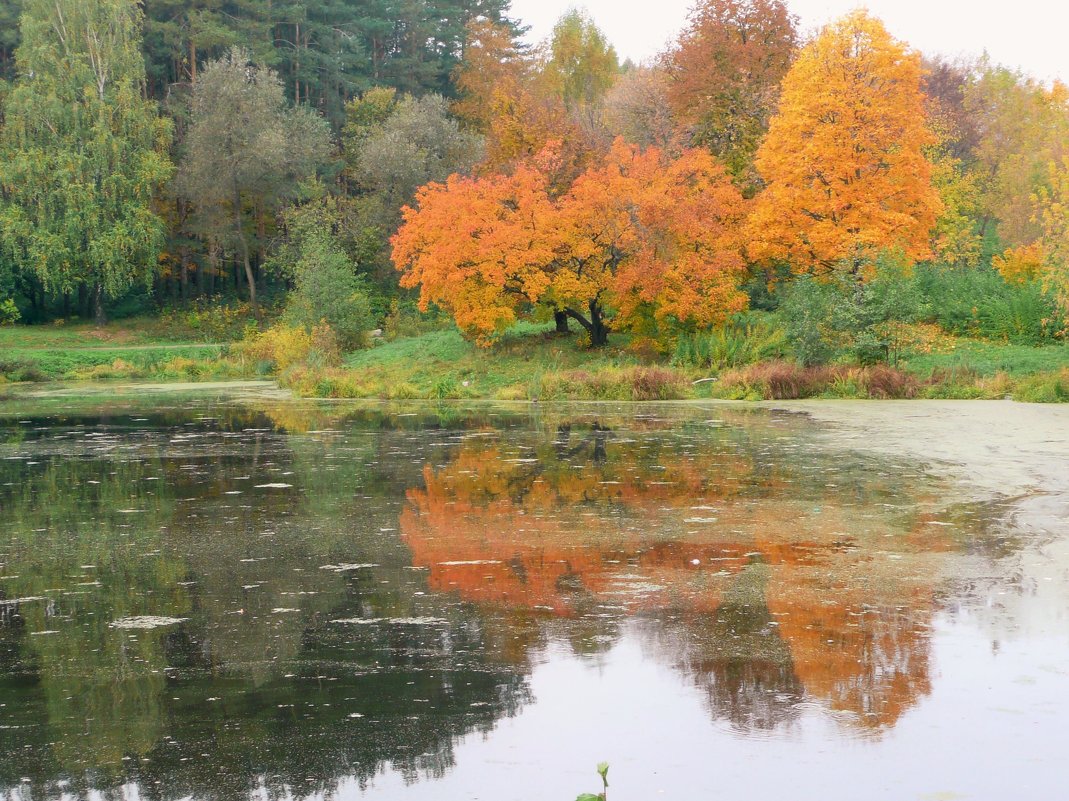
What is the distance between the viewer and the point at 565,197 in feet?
112

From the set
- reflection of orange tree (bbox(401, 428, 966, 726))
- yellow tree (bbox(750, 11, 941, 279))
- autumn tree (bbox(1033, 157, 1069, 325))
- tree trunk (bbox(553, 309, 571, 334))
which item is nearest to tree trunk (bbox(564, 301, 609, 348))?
tree trunk (bbox(553, 309, 571, 334))

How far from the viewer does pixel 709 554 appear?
9555 mm

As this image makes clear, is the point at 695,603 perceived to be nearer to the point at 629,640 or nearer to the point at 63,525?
the point at 629,640

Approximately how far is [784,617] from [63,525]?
7614mm

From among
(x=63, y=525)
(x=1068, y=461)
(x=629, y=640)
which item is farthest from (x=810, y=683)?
(x=1068, y=461)

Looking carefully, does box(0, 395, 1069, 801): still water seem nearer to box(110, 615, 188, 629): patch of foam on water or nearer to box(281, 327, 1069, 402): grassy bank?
box(110, 615, 188, 629): patch of foam on water

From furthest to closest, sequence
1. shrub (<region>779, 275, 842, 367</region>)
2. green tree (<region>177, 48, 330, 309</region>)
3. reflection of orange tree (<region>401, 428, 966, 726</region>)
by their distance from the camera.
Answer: green tree (<region>177, 48, 330, 309</region>)
shrub (<region>779, 275, 842, 367</region>)
reflection of orange tree (<region>401, 428, 966, 726</region>)

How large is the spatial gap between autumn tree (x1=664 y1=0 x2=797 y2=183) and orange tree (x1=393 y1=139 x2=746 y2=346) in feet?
17.8

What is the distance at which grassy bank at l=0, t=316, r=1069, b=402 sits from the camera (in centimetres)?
2634

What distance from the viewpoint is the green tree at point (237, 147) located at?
164 feet

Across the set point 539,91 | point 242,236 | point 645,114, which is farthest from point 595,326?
point 539,91

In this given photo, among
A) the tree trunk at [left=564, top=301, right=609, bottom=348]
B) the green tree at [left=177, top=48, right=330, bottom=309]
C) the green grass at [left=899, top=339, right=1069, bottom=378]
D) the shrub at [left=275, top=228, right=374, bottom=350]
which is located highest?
the green tree at [left=177, top=48, right=330, bottom=309]

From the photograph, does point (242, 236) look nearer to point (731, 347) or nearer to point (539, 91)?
point (539, 91)

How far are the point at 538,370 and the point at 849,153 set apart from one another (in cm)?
1120
